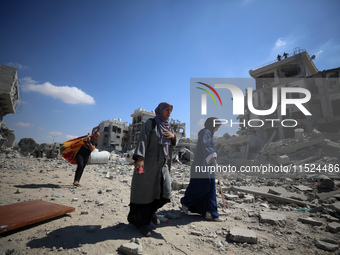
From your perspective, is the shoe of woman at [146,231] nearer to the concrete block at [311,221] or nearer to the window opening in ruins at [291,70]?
the concrete block at [311,221]

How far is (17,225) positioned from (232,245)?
2497 millimetres

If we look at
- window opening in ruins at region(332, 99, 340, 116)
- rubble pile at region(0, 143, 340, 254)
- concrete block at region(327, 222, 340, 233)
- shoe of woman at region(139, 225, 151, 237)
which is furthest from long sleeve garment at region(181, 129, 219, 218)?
window opening in ruins at region(332, 99, 340, 116)

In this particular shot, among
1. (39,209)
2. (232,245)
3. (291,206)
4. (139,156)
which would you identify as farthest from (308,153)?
(39,209)

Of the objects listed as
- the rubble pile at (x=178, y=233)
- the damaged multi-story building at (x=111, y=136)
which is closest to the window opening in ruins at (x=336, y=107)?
the rubble pile at (x=178, y=233)

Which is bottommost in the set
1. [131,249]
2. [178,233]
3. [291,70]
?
[178,233]

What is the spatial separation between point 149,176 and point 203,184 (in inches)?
47.7

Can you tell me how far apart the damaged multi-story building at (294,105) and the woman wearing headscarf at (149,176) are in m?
17.8

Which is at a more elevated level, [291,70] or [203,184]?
[291,70]

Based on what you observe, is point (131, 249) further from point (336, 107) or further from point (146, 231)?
point (336, 107)

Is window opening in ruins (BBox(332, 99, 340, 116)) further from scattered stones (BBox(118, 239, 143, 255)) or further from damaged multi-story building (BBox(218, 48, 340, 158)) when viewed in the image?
scattered stones (BBox(118, 239, 143, 255))

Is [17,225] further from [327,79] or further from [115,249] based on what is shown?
[327,79]

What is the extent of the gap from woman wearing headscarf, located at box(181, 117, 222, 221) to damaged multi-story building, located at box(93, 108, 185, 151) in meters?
39.9

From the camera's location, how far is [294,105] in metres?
23.2

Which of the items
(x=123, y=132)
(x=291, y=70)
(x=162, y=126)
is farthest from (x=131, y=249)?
(x=123, y=132)
